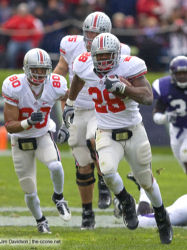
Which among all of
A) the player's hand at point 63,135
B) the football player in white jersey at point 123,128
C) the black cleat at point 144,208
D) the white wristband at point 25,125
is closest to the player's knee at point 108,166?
the football player in white jersey at point 123,128

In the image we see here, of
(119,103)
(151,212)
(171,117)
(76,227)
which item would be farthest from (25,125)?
(171,117)

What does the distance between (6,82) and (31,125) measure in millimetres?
464

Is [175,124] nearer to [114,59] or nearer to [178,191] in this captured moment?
[178,191]

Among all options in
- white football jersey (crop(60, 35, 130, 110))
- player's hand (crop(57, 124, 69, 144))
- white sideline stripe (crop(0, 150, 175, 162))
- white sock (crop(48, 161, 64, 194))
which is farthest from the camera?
white sideline stripe (crop(0, 150, 175, 162))

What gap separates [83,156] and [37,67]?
3.69 ft

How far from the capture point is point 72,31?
13.8 m

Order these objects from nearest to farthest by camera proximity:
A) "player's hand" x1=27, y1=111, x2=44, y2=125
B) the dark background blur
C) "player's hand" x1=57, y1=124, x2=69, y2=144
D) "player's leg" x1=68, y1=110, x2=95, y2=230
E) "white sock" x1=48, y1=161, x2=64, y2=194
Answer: "player's hand" x1=27, y1=111, x2=44, y2=125
"white sock" x1=48, y1=161, x2=64, y2=194
"player's hand" x1=57, y1=124, x2=69, y2=144
"player's leg" x1=68, y1=110, x2=95, y2=230
the dark background blur

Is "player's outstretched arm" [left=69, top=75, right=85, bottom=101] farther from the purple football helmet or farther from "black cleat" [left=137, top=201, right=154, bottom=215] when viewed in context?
the purple football helmet

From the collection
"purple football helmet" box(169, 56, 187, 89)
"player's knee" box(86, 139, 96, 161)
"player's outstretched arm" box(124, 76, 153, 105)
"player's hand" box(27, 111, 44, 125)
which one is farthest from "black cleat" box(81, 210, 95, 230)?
"purple football helmet" box(169, 56, 187, 89)

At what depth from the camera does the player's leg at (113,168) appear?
6133 mm

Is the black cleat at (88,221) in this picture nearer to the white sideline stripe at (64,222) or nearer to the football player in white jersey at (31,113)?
the white sideline stripe at (64,222)

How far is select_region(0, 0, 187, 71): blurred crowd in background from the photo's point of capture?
544 inches

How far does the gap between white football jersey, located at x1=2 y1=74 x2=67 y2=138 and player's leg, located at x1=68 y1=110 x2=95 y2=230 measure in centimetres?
57

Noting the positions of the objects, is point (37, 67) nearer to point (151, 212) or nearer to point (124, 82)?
point (124, 82)
